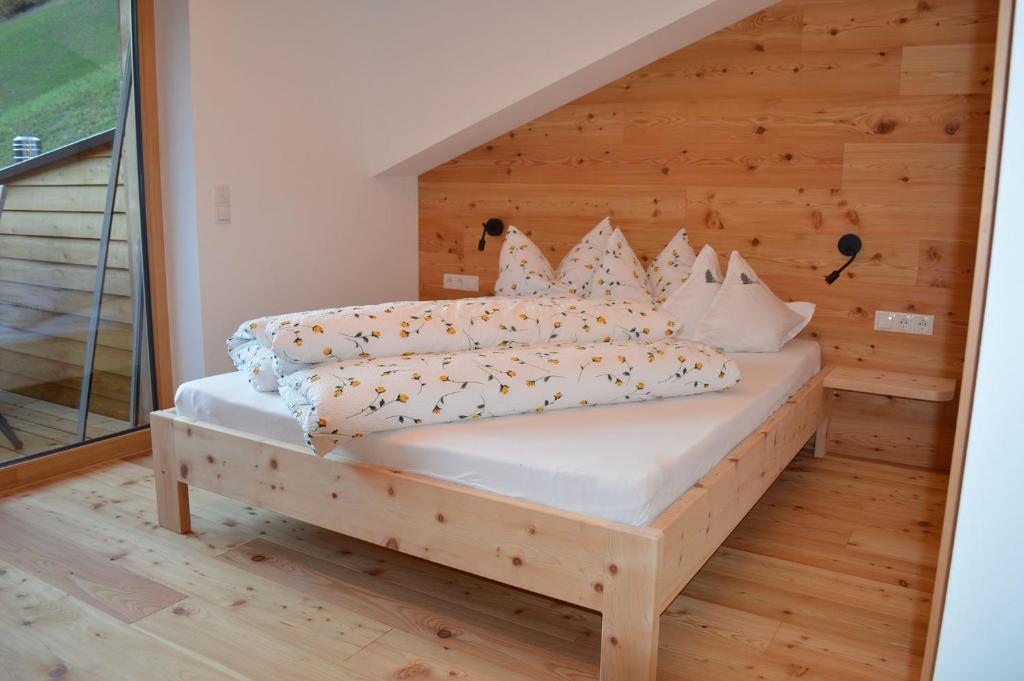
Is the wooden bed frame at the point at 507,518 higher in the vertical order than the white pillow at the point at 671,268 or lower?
lower

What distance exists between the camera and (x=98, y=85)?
324 cm

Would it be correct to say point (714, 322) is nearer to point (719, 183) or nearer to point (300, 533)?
point (719, 183)

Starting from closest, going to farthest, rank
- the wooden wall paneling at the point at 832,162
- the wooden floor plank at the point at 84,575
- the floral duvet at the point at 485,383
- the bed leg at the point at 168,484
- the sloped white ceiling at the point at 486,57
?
the floral duvet at the point at 485,383
the wooden floor plank at the point at 84,575
the bed leg at the point at 168,484
the wooden wall paneling at the point at 832,162
the sloped white ceiling at the point at 486,57

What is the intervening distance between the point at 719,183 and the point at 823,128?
496 mm

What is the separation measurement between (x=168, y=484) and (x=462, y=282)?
2.17 metres

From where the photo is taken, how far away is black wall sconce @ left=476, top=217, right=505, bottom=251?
4.32 m

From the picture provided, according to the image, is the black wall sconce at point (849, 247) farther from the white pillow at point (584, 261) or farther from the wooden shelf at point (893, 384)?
the white pillow at point (584, 261)

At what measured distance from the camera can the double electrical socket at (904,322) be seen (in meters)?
3.34

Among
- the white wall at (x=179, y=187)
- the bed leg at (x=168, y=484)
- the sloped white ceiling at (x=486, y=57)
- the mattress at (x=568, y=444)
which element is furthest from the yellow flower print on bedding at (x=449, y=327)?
the sloped white ceiling at (x=486, y=57)

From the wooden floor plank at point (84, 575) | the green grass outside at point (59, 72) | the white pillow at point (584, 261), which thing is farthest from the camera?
the white pillow at point (584, 261)

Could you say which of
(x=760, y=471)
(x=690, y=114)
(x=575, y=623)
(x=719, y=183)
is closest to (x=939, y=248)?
(x=719, y=183)

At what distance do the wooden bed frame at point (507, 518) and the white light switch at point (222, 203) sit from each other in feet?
3.47

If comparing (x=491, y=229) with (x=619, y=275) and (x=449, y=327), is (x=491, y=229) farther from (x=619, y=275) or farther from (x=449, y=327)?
(x=449, y=327)

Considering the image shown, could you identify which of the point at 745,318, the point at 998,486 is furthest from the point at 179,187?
the point at 998,486
